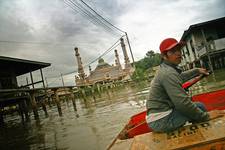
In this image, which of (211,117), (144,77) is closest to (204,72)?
(211,117)

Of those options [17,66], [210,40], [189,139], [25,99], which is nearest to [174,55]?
[189,139]

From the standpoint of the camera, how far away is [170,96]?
2.93 metres

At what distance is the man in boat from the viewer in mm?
2923

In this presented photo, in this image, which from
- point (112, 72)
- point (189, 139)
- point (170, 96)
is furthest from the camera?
point (112, 72)

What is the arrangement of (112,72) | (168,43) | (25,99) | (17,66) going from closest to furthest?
(168,43) < (25,99) < (17,66) < (112,72)

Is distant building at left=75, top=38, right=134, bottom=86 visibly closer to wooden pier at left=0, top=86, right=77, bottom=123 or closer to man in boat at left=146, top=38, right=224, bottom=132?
wooden pier at left=0, top=86, right=77, bottom=123

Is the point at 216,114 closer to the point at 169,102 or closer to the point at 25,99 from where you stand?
the point at 169,102

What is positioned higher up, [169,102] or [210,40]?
[210,40]

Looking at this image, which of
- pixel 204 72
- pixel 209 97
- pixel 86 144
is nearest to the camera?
pixel 204 72

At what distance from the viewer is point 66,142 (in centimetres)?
717

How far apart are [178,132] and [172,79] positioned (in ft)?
1.96

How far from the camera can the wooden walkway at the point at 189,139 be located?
2.34m

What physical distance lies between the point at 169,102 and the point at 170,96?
0.19 metres

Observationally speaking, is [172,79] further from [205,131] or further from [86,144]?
[86,144]
